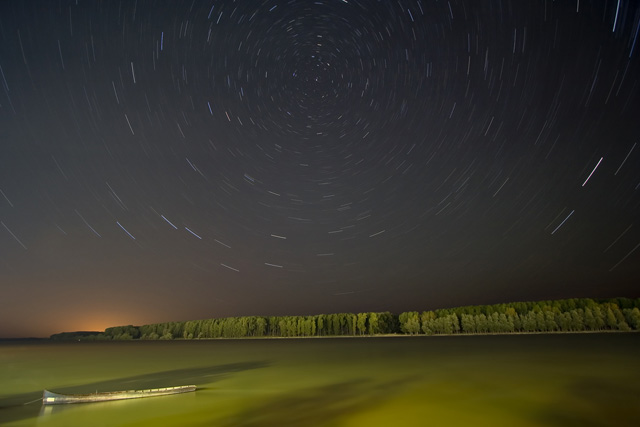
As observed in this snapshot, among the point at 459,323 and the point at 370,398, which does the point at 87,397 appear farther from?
the point at 459,323

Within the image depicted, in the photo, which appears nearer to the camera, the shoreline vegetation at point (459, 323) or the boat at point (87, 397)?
Result: the boat at point (87, 397)

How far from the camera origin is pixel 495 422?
1449 cm

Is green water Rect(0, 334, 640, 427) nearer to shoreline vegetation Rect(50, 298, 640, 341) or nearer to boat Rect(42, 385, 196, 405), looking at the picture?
boat Rect(42, 385, 196, 405)

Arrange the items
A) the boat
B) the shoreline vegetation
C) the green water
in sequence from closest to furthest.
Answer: the green water → the boat → the shoreline vegetation

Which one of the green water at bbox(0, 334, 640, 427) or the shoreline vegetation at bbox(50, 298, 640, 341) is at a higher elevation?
the shoreline vegetation at bbox(50, 298, 640, 341)

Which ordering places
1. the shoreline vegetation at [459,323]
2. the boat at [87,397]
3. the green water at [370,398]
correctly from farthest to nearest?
the shoreline vegetation at [459,323], the boat at [87,397], the green water at [370,398]

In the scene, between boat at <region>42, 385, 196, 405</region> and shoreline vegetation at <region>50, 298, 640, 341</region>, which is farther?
shoreline vegetation at <region>50, 298, 640, 341</region>

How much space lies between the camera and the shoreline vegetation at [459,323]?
79125mm

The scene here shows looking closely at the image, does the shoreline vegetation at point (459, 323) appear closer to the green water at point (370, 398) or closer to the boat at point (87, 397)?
the green water at point (370, 398)

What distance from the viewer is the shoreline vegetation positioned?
79.1 metres

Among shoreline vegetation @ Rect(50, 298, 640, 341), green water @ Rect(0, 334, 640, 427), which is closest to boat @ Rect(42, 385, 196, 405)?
green water @ Rect(0, 334, 640, 427)

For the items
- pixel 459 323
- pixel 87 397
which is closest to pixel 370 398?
pixel 87 397

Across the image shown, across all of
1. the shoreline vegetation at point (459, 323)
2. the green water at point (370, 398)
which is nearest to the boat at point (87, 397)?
the green water at point (370, 398)

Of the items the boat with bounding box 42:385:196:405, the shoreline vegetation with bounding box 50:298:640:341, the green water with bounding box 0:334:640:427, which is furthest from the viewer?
the shoreline vegetation with bounding box 50:298:640:341
